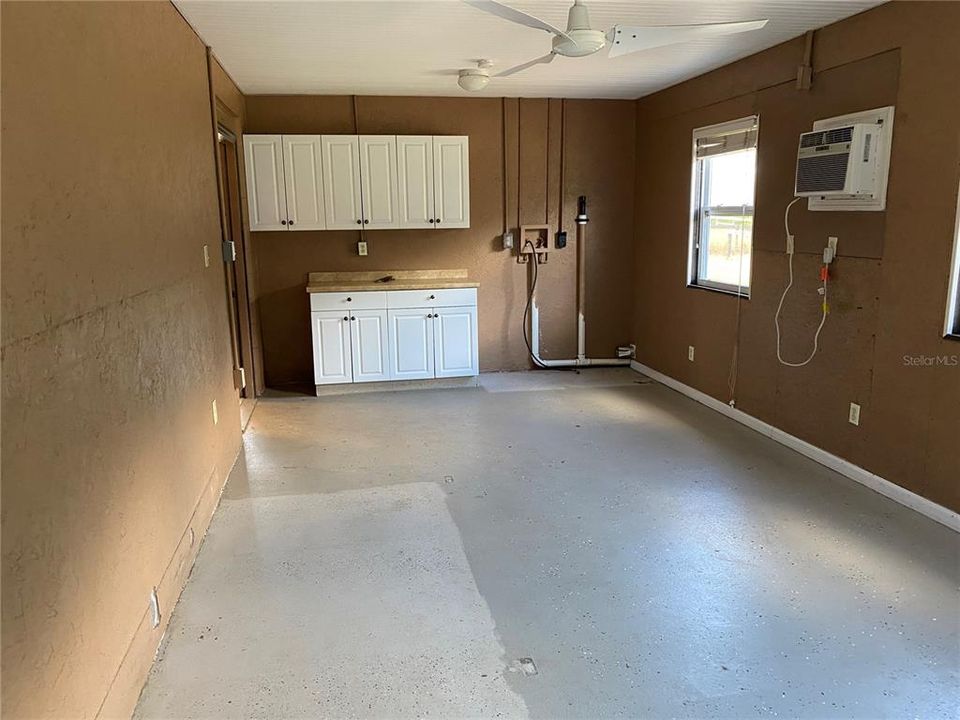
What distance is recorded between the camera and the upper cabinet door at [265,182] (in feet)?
18.1

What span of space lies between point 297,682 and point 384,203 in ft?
14.1

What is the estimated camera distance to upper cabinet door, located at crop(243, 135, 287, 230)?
217 inches

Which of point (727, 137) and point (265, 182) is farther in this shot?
point (265, 182)

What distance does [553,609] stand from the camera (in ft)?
8.42

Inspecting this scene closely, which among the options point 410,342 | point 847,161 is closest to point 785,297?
point 847,161

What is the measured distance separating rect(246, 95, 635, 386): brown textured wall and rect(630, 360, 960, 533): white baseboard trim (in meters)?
1.44

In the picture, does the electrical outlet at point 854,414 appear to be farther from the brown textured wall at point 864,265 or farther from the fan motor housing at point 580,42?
the fan motor housing at point 580,42

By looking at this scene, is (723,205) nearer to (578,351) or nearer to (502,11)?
(578,351)

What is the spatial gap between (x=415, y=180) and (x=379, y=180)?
30 cm

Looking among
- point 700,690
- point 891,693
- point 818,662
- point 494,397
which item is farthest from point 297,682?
point 494,397

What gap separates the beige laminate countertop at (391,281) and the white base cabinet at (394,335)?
6 cm

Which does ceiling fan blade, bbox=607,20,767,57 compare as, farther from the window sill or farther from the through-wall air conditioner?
the window sill

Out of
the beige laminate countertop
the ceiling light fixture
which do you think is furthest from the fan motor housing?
the beige laminate countertop

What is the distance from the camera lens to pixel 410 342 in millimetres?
5789
